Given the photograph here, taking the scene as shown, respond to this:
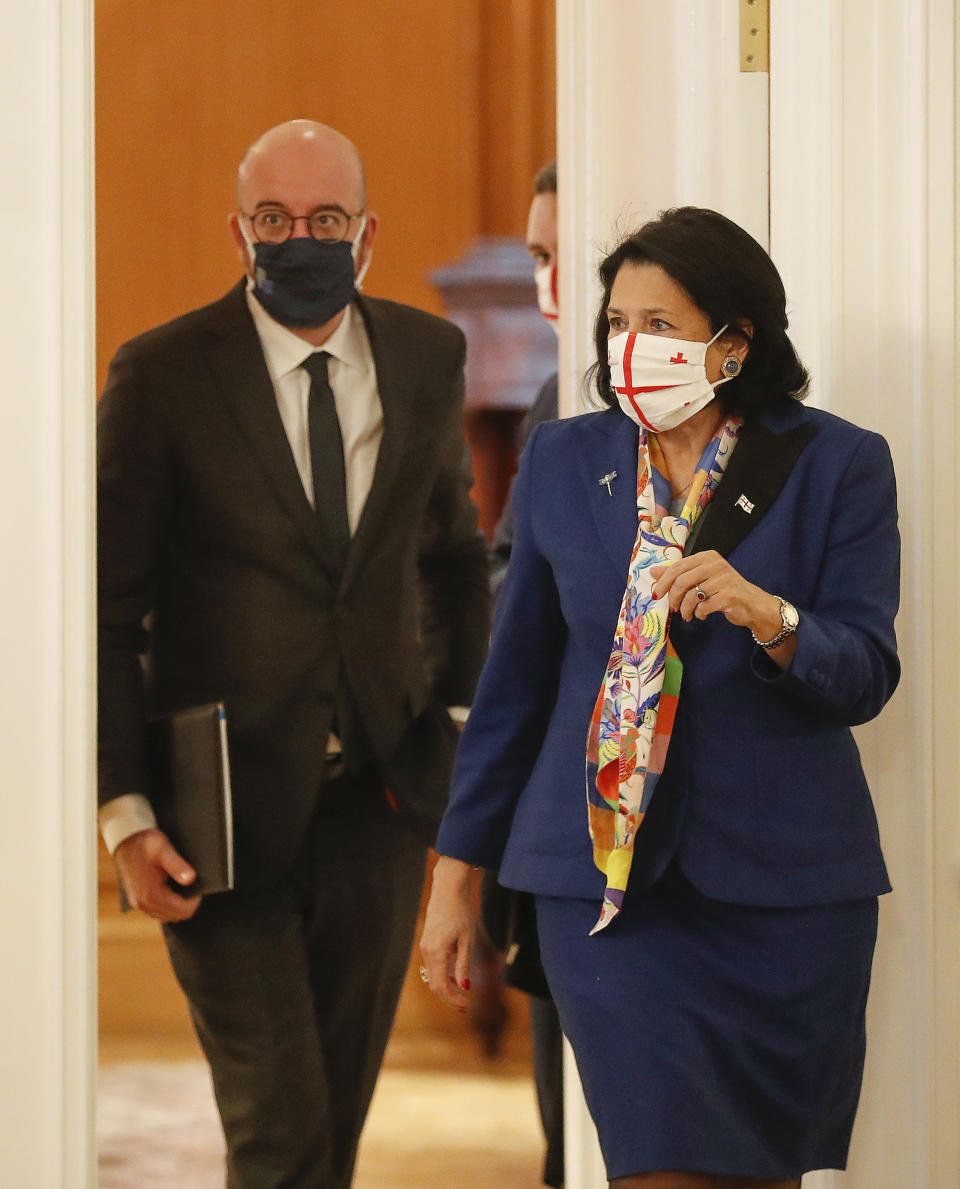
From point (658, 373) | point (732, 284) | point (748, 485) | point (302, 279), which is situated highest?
point (302, 279)

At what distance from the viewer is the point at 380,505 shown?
2.65 meters

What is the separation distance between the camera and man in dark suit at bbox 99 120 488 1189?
8.42ft

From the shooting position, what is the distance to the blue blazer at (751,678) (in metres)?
1.98

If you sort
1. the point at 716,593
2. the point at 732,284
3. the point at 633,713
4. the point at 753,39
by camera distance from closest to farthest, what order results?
the point at 716,593
the point at 633,713
the point at 732,284
the point at 753,39

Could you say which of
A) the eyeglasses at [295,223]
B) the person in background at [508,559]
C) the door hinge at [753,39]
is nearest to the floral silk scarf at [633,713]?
the person in background at [508,559]

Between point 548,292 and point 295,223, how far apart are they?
1.55ft

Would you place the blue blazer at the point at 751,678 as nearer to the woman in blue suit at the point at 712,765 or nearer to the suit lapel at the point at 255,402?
the woman in blue suit at the point at 712,765

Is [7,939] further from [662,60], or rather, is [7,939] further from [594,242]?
[662,60]

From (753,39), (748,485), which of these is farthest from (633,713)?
(753,39)

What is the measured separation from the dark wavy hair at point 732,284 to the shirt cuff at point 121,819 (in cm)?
116

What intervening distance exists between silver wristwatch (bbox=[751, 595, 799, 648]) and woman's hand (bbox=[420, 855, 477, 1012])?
583mm

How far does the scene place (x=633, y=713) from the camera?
1.96 m

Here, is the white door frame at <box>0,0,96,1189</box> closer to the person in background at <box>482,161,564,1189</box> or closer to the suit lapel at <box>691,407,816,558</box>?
the person in background at <box>482,161,564,1189</box>

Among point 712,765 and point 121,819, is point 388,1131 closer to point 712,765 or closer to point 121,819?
point 121,819
